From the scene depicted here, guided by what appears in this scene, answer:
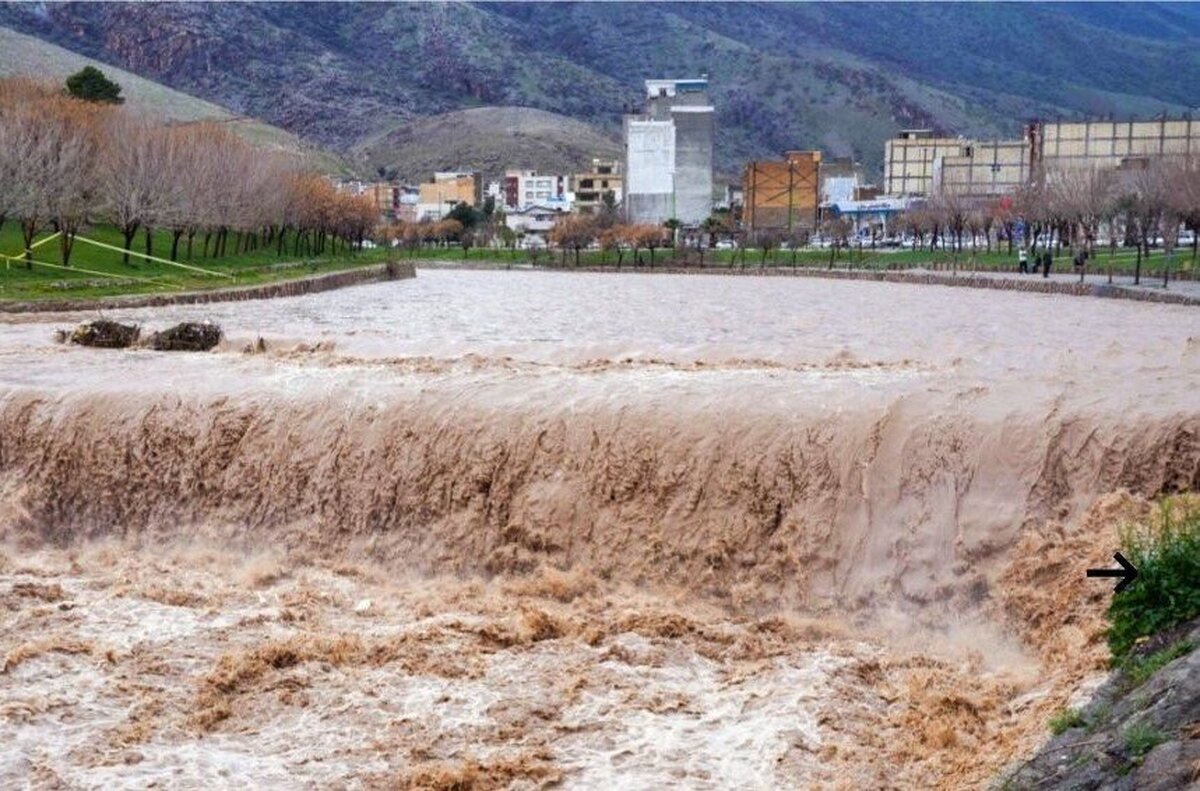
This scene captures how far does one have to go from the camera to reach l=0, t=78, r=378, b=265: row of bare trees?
54.7 metres

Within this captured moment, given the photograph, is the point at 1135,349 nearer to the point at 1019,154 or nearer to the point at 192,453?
the point at 192,453

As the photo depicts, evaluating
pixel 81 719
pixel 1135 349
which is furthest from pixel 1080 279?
pixel 81 719

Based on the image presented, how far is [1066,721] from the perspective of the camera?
9773mm

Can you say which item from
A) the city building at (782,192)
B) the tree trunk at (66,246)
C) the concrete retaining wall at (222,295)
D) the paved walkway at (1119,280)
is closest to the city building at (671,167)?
the city building at (782,192)

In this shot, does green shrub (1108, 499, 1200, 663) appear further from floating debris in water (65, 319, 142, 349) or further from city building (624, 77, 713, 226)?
city building (624, 77, 713, 226)

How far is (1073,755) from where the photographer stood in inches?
341

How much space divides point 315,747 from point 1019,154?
142560 millimetres

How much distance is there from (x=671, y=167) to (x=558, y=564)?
150658 mm

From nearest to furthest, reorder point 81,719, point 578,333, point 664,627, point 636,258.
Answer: point 81,719
point 664,627
point 578,333
point 636,258

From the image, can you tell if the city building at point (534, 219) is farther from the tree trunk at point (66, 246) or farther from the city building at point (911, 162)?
the tree trunk at point (66, 246)

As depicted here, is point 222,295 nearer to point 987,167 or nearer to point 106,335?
point 106,335

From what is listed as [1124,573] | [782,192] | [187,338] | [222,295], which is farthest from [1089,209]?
[782,192]

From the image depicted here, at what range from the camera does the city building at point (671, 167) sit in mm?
164125

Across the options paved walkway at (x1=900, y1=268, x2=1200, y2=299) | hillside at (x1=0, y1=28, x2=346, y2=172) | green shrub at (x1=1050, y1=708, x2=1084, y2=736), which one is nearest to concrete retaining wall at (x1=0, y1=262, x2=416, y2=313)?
paved walkway at (x1=900, y1=268, x2=1200, y2=299)
